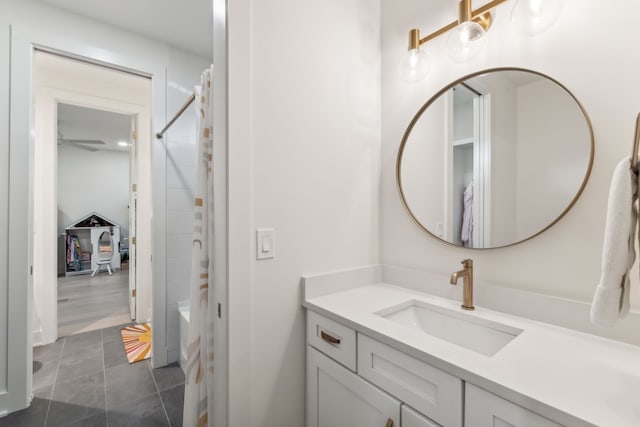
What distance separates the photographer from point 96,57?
1941 millimetres

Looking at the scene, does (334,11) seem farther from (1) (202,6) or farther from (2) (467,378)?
(2) (467,378)

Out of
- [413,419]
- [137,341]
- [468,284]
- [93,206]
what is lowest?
[137,341]

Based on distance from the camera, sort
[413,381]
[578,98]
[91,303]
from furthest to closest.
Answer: [91,303] < [578,98] < [413,381]

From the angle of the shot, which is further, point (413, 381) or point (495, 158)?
point (495, 158)

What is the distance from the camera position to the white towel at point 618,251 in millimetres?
552

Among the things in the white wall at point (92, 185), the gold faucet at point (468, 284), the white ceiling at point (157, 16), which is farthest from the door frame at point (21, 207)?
the white wall at point (92, 185)

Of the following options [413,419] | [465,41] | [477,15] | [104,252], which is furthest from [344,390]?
[104,252]

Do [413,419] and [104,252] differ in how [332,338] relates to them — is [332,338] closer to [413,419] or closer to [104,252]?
[413,419]

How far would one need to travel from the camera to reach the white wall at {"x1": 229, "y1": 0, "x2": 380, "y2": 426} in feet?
3.51

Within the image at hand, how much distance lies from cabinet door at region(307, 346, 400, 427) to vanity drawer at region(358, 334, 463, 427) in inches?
1.8

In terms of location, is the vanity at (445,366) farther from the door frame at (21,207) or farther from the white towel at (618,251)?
the door frame at (21,207)

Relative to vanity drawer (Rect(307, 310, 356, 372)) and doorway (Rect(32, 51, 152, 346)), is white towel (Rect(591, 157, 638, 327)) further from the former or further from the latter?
doorway (Rect(32, 51, 152, 346))

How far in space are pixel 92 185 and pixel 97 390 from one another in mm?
5955

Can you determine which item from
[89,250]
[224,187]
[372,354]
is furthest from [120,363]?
[89,250]
